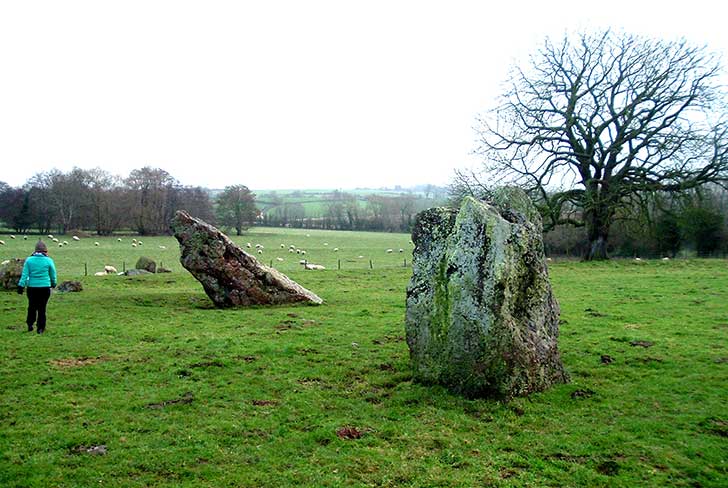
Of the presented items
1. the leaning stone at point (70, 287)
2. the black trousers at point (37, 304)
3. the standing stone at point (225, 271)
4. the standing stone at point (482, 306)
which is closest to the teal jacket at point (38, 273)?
the black trousers at point (37, 304)

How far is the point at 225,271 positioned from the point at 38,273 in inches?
229

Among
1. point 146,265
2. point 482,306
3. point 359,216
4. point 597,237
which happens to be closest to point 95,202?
point 359,216

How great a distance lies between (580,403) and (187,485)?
239 inches

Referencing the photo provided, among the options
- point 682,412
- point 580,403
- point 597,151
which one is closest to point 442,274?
point 580,403

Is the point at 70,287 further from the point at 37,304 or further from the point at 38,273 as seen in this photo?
the point at 38,273

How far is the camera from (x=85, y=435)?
7.32m

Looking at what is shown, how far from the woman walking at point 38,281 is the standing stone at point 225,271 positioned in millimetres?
4642

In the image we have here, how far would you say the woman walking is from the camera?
13.5 meters

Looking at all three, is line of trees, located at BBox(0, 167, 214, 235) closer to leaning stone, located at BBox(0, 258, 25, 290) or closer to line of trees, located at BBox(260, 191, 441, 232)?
line of trees, located at BBox(260, 191, 441, 232)

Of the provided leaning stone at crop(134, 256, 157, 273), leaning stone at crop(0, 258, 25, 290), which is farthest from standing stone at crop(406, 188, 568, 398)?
leaning stone at crop(134, 256, 157, 273)

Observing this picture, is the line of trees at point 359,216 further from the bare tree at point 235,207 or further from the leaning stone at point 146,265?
the leaning stone at point 146,265

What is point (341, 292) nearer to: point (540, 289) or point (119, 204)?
→ point (540, 289)

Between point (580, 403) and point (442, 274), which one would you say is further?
point (442, 274)

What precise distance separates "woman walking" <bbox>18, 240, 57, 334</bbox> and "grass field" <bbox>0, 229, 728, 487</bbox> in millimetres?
475
